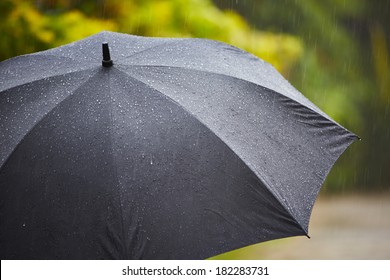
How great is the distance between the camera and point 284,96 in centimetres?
329

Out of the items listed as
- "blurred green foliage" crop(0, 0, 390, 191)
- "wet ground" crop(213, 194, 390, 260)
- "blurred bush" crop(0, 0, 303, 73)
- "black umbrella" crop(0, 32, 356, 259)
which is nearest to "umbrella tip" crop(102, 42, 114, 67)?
"black umbrella" crop(0, 32, 356, 259)

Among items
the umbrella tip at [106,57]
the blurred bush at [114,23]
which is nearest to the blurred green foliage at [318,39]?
the blurred bush at [114,23]

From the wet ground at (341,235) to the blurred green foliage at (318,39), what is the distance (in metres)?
0.35

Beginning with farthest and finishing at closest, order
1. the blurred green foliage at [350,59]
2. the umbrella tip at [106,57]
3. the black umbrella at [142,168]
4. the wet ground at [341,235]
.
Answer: the blurred green foliage at [350,59]
the wet ground at [341,235]
the umbrella tip at [106,57]
the black umbrella at [142,168]

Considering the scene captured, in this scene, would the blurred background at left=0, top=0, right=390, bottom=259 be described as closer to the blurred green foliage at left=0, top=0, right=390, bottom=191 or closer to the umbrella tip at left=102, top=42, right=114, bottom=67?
the blurred green foliage at left=0, top=0, right=390, bottom=191

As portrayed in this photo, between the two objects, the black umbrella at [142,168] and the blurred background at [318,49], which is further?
the blurred background at [318,49]

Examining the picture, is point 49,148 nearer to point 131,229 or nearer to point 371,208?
point 131,229

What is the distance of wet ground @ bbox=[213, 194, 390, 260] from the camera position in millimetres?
6422

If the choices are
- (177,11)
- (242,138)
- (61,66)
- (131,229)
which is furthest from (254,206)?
(177,11)

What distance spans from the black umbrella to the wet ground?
352cm

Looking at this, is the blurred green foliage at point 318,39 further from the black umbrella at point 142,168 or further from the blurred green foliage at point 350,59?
the black umbrella at point 142,168

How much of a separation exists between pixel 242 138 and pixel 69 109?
80 cm

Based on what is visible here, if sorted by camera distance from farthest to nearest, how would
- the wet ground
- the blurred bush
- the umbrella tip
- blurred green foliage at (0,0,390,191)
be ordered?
1. blurred green foliage at (0,0,390,191)
2. the wet ground
3. the blurred bush
4. the umbrella tip

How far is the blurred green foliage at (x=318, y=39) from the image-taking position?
21.6 ft
